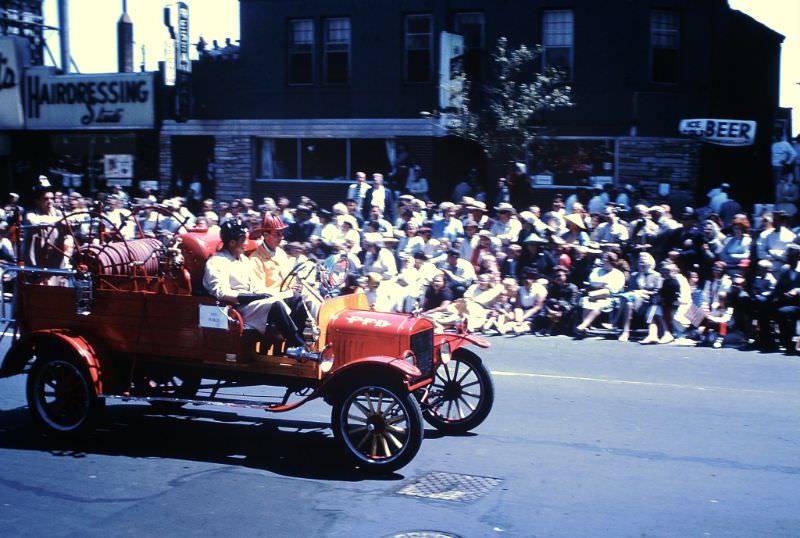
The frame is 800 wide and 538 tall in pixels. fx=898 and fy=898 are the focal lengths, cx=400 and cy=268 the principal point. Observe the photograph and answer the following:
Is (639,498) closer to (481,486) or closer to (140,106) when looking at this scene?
(481,486)

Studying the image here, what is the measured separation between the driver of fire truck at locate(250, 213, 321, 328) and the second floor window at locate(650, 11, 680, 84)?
15.5 m

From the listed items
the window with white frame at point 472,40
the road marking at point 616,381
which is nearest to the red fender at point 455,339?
the road marking at point 616,381

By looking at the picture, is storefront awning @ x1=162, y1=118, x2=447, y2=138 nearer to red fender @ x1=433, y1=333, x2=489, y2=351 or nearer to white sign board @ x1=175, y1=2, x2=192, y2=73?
white sign board @ x1=175, y1=2, x2=192, y2=73

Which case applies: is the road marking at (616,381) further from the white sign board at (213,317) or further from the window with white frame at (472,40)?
the window with white frame at (472,40)

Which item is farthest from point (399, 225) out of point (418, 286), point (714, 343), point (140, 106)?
point (140, 106)

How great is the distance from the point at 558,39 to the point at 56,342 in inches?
676

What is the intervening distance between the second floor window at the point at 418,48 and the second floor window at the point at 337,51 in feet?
5.74

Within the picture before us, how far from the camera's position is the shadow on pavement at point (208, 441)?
758 cm

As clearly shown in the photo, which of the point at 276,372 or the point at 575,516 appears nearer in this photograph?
the point at 575,516

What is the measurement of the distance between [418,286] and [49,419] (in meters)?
7.17

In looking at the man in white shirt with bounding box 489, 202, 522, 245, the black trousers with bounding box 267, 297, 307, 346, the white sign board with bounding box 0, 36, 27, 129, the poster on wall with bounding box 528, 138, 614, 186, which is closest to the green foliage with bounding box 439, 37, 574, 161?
the poster on wall with bounding box 528, 138, 614, 186

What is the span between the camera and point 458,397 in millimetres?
8531

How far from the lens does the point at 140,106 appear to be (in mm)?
27109

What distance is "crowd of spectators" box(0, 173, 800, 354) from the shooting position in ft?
43.2
